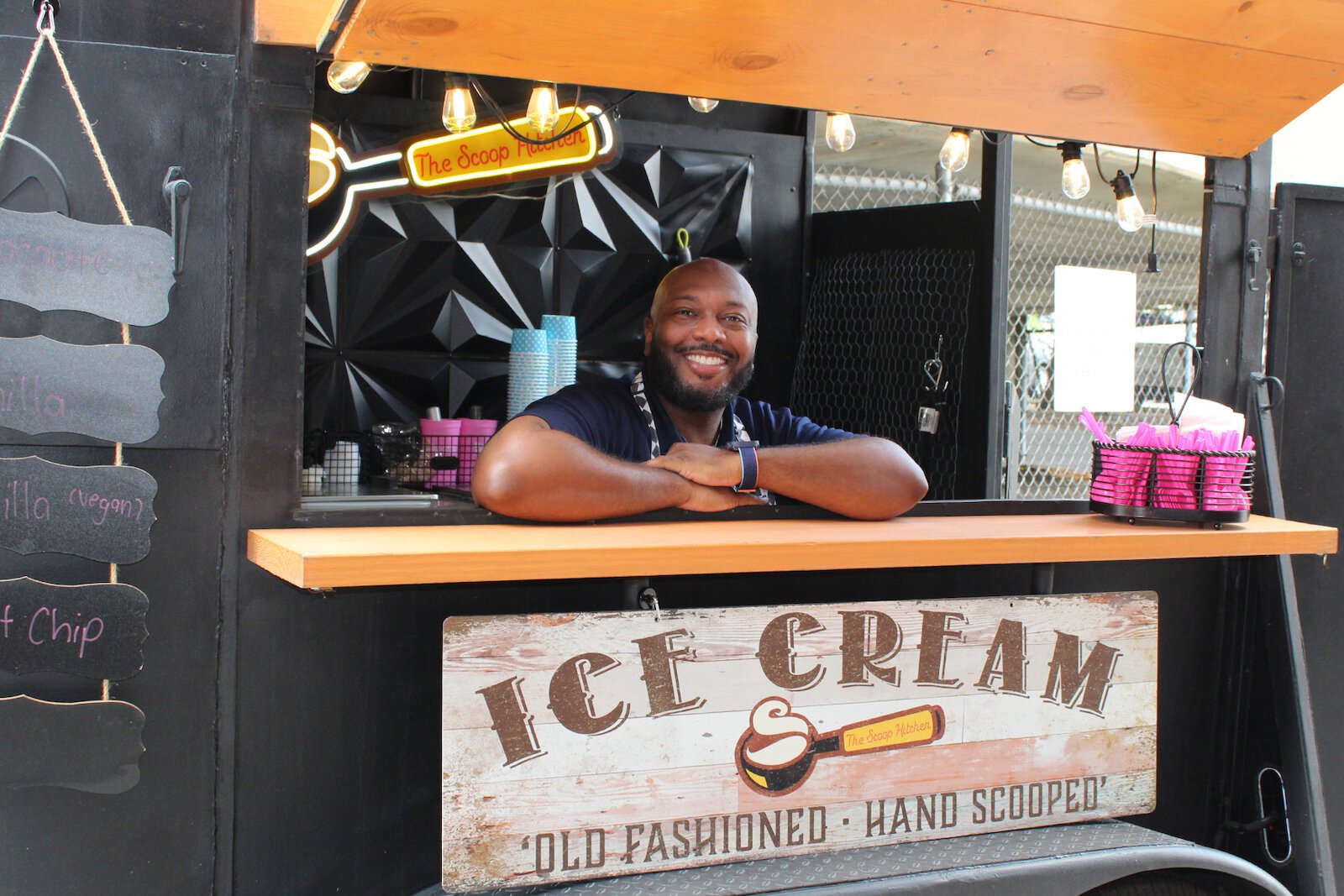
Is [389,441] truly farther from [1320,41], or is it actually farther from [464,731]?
[1320,41]

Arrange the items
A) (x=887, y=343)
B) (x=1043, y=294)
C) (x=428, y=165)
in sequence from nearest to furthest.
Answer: (x=428, y=165), (x=887, y=343), (x=1043, y=294)

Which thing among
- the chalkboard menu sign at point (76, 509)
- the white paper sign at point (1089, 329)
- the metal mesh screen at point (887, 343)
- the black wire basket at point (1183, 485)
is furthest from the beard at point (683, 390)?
the white paper sign at point (1089, 329)

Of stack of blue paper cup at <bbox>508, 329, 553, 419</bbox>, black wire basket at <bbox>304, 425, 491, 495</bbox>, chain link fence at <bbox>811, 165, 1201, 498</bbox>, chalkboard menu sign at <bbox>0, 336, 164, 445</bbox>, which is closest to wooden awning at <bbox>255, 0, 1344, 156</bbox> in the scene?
chalkboard menu sign at <bbox>0, 336, 164, 445</bbox>

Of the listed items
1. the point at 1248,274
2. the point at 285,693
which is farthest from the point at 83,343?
the point at 1248,274

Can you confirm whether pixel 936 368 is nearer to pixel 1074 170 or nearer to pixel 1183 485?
pixel 1074 170

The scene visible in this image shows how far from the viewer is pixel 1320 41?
7.57 ft

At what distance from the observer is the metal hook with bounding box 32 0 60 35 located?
1.83 metres

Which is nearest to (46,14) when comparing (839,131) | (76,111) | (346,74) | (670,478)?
(76,111)

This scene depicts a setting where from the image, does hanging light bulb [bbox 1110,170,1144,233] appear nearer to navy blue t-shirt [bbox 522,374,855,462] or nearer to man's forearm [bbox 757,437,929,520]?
navy blue t-shirt [bbox 522,374,855,462]

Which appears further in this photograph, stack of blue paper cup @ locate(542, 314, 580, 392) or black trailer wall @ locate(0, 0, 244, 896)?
Answer: stack of blue paper cup @ locate(542, 314, 580, 392)

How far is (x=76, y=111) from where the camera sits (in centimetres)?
185

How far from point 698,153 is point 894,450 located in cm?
238

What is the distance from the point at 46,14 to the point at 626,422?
4.90 feet

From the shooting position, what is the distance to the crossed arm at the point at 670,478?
7.02ft
